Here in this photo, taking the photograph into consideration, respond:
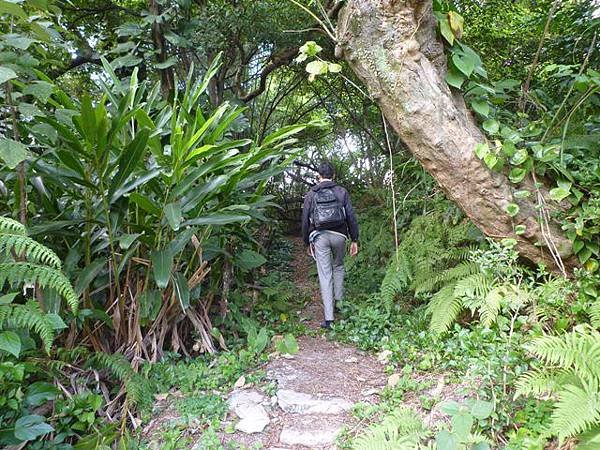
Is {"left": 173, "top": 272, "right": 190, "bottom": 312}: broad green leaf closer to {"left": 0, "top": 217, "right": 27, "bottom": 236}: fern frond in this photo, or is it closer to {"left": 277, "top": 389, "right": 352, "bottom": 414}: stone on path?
{"left": 277, "top": 389, "right": 352, "bottom": 414}: stone on path

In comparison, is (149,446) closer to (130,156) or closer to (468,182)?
(130,156)

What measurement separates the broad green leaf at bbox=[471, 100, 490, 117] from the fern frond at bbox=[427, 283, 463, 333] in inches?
49.8

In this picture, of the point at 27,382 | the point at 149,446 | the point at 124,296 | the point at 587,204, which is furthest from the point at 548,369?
the point at 27,382

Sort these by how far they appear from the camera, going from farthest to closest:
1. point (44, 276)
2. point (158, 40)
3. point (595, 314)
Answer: point (158, 40)
point (595, 314)
point (44, 276)

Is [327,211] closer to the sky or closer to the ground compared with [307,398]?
closer to the sky

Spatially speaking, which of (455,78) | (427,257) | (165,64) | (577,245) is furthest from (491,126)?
(165,64)

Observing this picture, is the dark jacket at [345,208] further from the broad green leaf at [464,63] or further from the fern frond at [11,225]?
the fern frond at [11,225]

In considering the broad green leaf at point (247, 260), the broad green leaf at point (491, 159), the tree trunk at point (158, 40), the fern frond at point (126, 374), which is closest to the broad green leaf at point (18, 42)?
the fern frond at point (126, 374)

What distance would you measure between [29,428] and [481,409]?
79.3 inches

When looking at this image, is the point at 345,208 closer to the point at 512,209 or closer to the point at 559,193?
the point at 512,209

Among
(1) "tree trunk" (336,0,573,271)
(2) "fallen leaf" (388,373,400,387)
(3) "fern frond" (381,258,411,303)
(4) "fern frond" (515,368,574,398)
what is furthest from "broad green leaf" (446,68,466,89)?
(2) "fallen leaf" (388,373,400,387)

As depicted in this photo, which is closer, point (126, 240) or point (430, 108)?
point (126, 240)

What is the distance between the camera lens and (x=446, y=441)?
1740 mm

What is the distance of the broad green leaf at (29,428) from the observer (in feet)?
6.24
